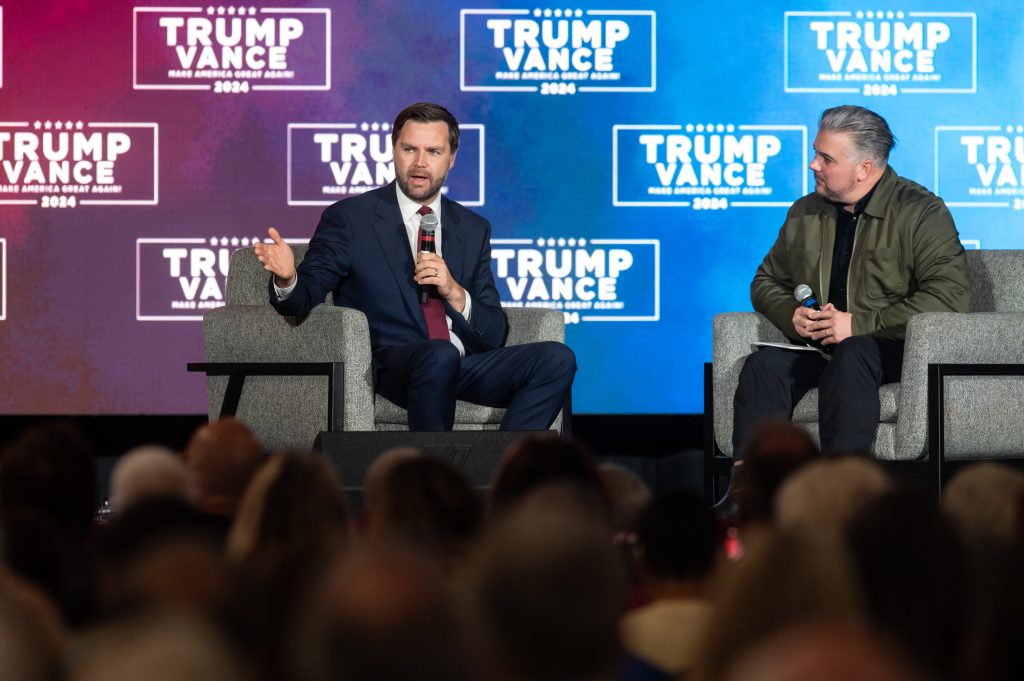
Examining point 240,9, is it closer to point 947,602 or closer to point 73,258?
point 73,258

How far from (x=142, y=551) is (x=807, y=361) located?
3.46 m

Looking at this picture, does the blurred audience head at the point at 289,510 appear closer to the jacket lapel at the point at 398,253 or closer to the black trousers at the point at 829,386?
the black trousers at the point at 829,386

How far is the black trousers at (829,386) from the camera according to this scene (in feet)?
12.9

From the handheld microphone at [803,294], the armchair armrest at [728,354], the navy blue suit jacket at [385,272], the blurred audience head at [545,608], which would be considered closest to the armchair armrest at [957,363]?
the handheld microphone at [803,294]

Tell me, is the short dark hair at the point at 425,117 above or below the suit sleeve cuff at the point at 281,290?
above

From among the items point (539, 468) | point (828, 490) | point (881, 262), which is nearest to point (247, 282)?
point (881, 262)

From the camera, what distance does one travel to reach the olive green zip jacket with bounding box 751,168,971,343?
4195mm

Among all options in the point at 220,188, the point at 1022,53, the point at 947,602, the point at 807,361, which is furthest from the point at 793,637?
the point at 1022,53

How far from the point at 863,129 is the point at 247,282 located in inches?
81.8

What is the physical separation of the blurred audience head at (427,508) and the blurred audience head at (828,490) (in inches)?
14.2

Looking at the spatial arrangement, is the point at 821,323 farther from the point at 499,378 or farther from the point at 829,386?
the point at 499,378

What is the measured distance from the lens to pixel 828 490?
61.4 inches

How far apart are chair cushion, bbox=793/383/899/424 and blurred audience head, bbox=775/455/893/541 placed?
8.24 ft

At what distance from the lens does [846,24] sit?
539 cm
